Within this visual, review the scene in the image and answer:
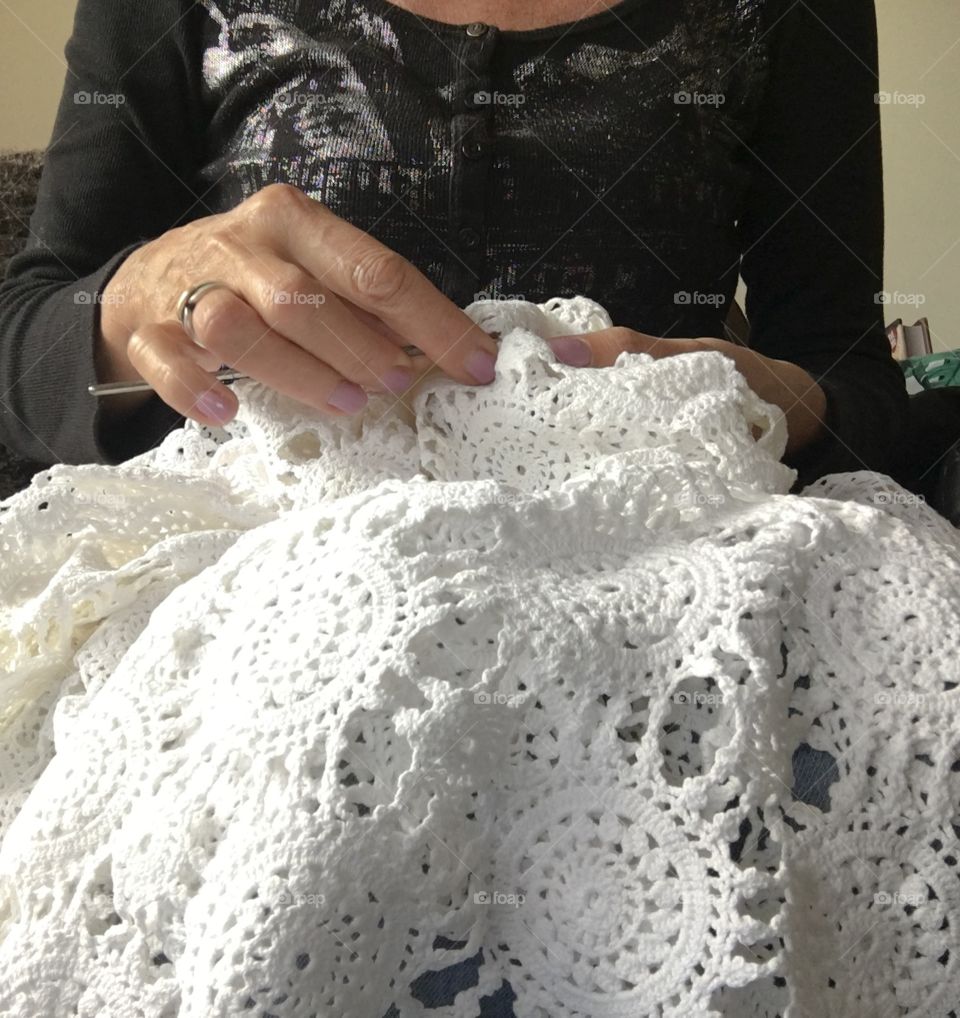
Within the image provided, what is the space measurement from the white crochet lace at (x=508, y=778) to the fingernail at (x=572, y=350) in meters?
0.10

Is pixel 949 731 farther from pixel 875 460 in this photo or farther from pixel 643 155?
pixel 643 155

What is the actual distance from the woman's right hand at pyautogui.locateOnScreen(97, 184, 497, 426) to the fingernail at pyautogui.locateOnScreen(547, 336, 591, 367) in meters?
0.03

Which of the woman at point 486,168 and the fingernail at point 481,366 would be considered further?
the woman at point 486,168

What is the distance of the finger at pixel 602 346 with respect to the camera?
1.48ft

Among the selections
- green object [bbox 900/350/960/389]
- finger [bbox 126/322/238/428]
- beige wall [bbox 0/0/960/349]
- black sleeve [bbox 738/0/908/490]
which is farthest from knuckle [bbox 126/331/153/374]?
beige wall [bbox 0/0/960/349]

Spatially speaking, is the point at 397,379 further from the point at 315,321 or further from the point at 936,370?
the point at 936,370

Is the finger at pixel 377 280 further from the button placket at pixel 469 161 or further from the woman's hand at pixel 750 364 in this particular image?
the button placket at pixel 469 161

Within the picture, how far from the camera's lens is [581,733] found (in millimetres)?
289

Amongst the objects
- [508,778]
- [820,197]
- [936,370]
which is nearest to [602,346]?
[508,778]

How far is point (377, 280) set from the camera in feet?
1.41

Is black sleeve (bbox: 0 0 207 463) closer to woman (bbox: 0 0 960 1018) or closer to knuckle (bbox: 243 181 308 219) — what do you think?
woman (bbox: 0 0 960 1018)

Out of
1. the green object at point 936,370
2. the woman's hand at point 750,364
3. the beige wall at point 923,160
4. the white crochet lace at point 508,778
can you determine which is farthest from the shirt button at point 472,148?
the beige wall at point 923,160

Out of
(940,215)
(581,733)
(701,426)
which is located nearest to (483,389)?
(701,426)

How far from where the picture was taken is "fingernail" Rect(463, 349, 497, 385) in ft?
1.46
